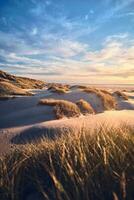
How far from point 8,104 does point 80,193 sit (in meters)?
17.6

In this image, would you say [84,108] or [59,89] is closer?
[84,108]

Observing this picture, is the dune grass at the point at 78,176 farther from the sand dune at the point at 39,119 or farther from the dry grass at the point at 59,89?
the dry grass at the point at 59,89

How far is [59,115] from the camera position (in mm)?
16359

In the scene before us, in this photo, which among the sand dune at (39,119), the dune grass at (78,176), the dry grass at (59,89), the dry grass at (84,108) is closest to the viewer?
the dune grass at (78,176)

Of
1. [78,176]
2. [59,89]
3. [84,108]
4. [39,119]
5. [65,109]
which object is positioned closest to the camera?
[78,176]

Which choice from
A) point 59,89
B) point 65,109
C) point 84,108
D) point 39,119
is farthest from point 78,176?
point 59,89

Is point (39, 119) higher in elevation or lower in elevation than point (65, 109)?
lower

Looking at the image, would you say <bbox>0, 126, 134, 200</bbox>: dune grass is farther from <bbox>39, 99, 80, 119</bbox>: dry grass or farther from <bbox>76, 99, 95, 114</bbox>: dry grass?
<bbox>76, 99, 95, 114</bbox>: dry grass

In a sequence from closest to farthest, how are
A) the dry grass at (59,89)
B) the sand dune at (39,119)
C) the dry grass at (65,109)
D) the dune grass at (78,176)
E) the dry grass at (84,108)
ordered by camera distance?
the dune grass at (78,176)
the sand dune at (39,119)
the dry grass at (65,109)
the dry grass at (84,108)
the dry grass at (59,89)

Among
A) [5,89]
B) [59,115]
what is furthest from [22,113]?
[5,89]

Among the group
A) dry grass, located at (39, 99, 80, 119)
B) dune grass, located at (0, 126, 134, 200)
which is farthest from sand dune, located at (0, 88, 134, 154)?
dune grass, located at (0, 126, 134, 200)

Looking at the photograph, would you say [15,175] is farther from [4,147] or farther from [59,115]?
[59,115]

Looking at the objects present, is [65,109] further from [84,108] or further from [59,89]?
[59,89]

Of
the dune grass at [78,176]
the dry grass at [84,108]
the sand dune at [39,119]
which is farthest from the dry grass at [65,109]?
the dune grass at [78,176]
